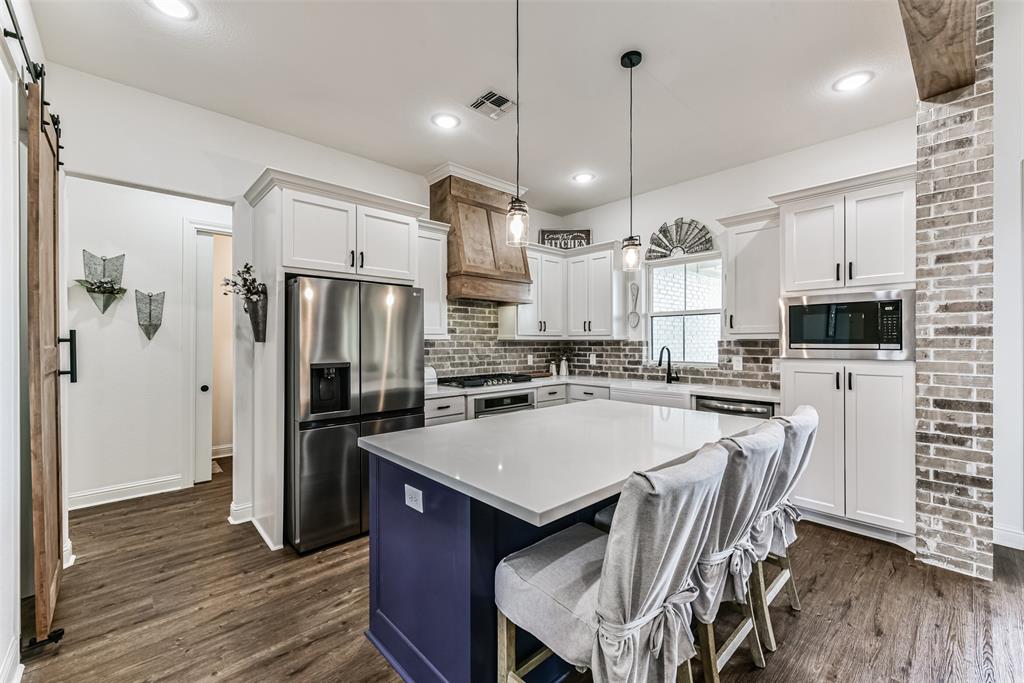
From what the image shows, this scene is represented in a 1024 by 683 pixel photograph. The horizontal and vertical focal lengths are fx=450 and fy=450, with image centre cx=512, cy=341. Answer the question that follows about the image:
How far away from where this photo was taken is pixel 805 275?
10.3 ft

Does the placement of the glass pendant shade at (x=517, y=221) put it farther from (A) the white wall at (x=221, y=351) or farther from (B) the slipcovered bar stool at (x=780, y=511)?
(A) the white wall at (x=221, y=351)

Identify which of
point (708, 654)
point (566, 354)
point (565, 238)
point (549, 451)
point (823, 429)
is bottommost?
point (708, 654)

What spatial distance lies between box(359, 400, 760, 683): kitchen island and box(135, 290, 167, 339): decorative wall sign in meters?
3.12

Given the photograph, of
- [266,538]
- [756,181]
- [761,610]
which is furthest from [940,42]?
[266,538]

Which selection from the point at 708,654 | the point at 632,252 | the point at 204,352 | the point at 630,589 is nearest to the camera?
the point at 630,589

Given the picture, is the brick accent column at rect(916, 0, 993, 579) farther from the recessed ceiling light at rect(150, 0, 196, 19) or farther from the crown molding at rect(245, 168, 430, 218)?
the recessed ceiling light at rect(150, 0, 196, 19)

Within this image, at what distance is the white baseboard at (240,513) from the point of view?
3232mm

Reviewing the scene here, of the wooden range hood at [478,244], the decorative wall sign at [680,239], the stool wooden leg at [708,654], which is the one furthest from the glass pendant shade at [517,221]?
the decorative wall sign at [680,239]

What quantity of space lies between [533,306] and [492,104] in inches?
86.8

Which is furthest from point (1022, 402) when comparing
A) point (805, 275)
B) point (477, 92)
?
point (477, 92)

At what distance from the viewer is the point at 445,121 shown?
3.19 metres

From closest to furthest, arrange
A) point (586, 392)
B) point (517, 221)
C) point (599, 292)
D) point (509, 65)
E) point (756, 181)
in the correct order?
1. point (517, 221)
2. point (509, 65)
3. point (756, 181)
4. point (586, 392)
5. point (599, 292)

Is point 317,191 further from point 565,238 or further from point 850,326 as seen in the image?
point 850,326

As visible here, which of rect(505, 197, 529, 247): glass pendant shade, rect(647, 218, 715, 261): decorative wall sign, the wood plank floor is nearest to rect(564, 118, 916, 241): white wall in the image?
rect(647, 218, 715, 261): decorative wall sign
